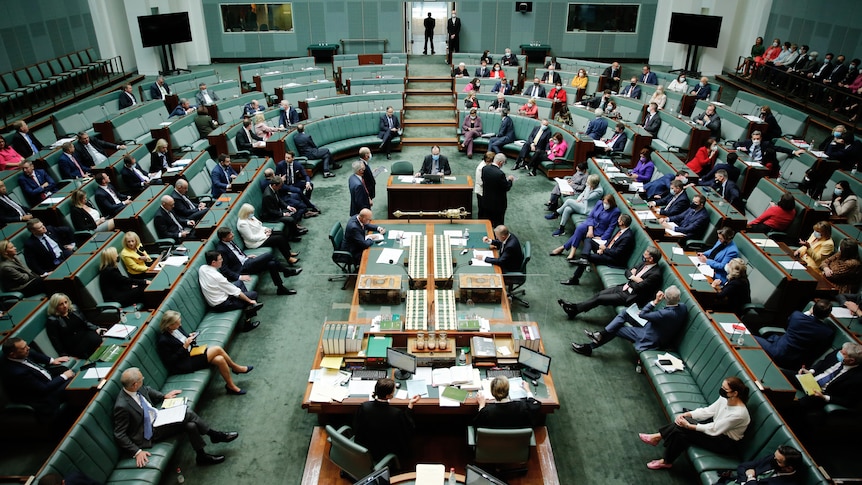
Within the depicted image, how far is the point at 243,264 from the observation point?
7750mm

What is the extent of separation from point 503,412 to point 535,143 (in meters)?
8.54

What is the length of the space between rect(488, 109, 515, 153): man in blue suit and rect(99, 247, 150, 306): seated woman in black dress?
27.9ft

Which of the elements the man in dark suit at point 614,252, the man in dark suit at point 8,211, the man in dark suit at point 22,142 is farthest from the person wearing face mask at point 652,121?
the man in dark suit at point 22,142

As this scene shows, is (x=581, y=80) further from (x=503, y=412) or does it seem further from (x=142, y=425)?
(x=142, y=425)

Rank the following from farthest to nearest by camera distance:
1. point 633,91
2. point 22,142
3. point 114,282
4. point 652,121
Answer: point 633,91
point 652,121
point 22,142
point 114,282

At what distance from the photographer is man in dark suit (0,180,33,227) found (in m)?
8.02

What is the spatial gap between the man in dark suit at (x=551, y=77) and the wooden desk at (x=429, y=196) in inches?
307

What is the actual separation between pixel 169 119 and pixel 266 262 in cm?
689

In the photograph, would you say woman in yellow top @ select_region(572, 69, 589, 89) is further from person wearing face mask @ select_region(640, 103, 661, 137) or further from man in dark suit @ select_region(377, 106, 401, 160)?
man in dark suit @ select_region(377, 106, 401, 160)

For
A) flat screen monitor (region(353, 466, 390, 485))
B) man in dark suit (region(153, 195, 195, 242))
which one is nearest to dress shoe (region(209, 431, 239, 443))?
flat screen monitor (region(353, 466, 390, 485))

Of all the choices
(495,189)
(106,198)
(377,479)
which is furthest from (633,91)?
(377,479)

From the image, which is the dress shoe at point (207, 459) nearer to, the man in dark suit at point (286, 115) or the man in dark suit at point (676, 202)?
the man in dark suit at point (676, 202)

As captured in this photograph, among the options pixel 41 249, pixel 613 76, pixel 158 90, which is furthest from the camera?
pixel 613 76

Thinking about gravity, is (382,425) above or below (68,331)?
below
